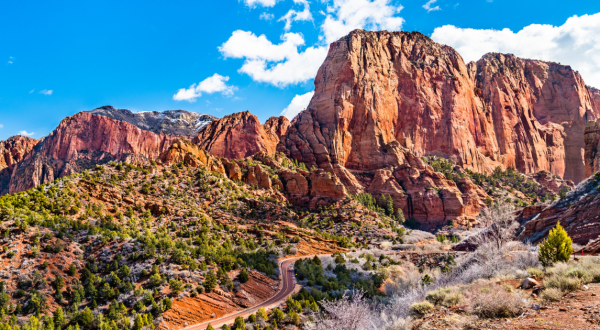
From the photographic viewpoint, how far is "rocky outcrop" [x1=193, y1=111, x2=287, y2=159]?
100m

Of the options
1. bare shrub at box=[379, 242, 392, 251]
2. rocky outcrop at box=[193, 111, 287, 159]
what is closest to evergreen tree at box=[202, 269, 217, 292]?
bare shrub at box=[379, 242, 392, 251]

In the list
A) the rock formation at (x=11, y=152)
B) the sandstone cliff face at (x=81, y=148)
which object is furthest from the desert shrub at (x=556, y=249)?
the rock formation at (x=11, y=152)

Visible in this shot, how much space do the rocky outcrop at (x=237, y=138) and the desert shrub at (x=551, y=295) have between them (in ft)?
284

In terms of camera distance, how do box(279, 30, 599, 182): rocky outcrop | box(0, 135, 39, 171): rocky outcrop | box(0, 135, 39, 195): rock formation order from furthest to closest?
box(0, 135, 39, 171): rocky outcrop, box(0, 135, 39, 195): rock formation, box(279, 30, 599, 182): rocky outcrop

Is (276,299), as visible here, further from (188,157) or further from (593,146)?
(593,146)

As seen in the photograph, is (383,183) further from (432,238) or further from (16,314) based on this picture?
(16,314)

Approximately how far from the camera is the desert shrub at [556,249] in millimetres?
18516

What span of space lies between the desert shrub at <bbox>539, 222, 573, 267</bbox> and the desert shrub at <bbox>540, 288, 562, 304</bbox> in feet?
23.7

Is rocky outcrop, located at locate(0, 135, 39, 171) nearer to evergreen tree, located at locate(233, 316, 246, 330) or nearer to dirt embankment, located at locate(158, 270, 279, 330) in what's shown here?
dirt embankment, located at locate(158, 270, 279, 330)

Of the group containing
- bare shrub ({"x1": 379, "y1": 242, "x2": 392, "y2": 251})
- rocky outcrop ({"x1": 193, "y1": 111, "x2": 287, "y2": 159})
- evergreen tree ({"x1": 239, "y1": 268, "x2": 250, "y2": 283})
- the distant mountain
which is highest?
the distant mountain

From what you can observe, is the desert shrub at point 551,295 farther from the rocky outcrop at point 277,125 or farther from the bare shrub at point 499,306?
the rocky outcrop at point 277,125

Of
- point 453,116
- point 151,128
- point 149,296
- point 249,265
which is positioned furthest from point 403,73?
point 151,128

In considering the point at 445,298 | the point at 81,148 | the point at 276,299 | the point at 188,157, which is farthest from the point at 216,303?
the point at 81,148

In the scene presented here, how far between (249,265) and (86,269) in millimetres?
13559
